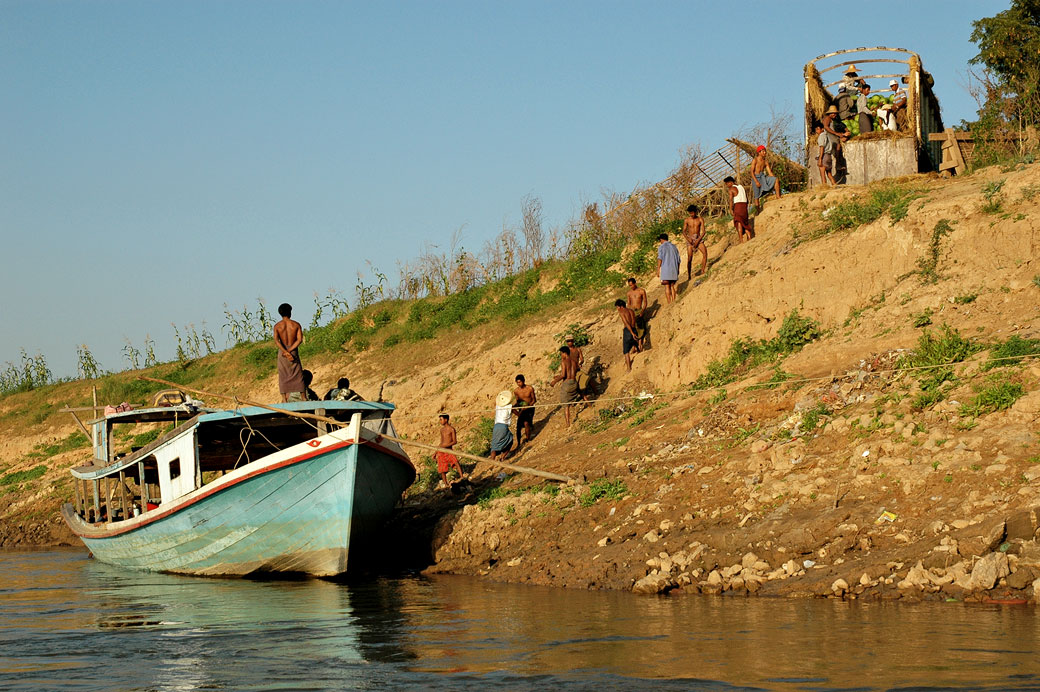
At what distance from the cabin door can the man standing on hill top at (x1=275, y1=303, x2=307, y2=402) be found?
1.60m

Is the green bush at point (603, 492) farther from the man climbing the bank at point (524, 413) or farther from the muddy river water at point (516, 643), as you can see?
the man climbing the bank at point (524, 413)

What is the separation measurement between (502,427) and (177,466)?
5.24 metres

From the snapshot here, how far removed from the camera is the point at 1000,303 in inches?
612

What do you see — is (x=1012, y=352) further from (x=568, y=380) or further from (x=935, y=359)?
(x=568, y=380)

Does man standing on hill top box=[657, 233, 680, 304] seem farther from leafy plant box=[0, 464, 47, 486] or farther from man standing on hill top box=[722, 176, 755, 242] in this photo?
leafy plant box=[0, 464, 47, 486]

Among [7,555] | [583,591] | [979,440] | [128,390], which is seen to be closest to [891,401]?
[979,440]

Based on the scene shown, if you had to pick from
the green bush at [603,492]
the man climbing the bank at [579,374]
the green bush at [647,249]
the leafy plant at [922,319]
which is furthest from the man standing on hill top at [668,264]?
the green bush at [603,492]

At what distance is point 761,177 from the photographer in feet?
74.0

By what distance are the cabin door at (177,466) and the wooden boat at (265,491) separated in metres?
0.01

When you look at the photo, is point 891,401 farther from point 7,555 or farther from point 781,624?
point 7,555

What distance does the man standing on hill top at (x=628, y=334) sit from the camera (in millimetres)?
19281

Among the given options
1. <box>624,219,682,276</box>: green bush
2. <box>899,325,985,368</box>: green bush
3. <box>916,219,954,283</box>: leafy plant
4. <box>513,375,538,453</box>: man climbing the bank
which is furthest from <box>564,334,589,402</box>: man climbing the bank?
<box>899,325,985,368</box>: green bush

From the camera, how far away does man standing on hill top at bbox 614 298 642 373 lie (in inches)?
759

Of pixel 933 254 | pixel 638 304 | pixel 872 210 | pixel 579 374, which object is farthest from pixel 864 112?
pixel 579 374
